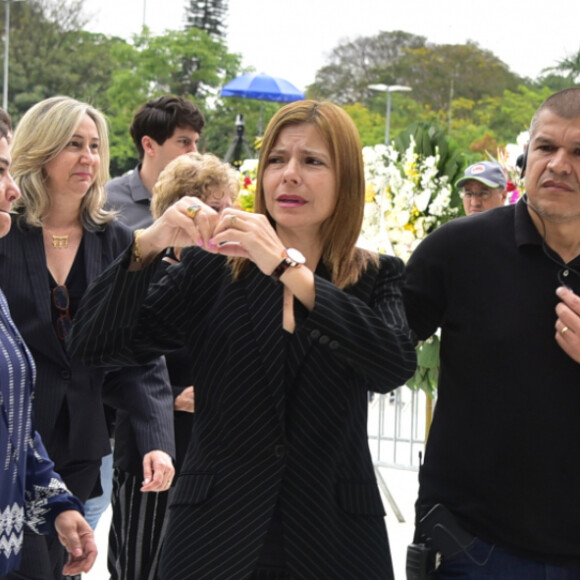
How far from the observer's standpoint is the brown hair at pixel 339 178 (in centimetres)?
226

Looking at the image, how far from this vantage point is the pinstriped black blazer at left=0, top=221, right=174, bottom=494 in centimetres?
308

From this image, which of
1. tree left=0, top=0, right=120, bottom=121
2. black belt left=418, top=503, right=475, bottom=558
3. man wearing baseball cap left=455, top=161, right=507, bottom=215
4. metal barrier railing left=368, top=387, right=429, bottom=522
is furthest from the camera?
tree left=0, top=0, right=120, bottom=121

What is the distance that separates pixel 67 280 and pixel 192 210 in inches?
50.0

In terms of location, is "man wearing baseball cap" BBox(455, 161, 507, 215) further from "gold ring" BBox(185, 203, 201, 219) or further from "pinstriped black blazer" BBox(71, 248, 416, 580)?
"gold ring" BBox(185, 203, 201, 219)

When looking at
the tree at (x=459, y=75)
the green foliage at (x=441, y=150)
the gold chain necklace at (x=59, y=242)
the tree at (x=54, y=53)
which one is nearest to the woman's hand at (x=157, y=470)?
the gold chain necklace at (x=59, y=242)

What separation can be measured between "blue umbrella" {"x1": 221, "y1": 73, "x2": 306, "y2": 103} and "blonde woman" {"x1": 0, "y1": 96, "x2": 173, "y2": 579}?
19102mm

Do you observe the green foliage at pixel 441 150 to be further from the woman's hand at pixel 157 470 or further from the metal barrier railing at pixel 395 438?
the woman's hand at pixel 157 470

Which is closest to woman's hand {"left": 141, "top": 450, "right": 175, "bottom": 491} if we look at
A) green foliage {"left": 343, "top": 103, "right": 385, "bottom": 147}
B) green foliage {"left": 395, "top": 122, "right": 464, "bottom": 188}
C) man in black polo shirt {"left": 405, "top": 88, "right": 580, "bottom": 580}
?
man in black polo shirt {"left": 405, "top": 88, "right": 580, "bottom": 580}

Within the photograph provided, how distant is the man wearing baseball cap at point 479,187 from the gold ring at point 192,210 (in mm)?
3705

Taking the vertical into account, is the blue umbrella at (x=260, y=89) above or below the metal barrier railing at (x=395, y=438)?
above

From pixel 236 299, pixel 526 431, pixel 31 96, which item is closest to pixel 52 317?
pixel 236 299

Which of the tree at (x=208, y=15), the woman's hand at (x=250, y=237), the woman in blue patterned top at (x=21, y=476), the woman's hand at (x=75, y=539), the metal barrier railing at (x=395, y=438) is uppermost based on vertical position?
the tree at (x=208, y=15)

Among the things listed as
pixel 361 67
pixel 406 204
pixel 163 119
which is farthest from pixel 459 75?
pixel 163 119

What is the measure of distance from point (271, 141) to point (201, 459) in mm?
735
